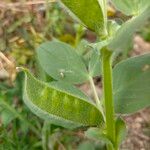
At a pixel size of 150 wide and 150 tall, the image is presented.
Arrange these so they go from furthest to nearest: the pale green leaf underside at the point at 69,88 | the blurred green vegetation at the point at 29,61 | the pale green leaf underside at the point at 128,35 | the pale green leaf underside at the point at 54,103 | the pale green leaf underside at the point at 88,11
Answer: the blurred green vegetation at the point at 29,61, the pale green leaf underside at the point at 69,88, the pale green leaf underside at the point at 54,103, the pale green leaf underside at the point at 88,11, the pale green leaf underside at the point at 128,35

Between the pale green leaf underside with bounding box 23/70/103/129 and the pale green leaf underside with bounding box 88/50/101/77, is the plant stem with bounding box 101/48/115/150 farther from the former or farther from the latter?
the pale green leaf underside with bounding box 88/50/101/77

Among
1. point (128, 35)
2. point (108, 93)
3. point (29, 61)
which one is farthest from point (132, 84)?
point (29, 61)

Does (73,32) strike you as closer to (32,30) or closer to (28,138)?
(32,30)

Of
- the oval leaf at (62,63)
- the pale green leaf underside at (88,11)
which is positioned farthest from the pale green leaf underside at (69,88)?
the pale green leaf underside at (88,11)

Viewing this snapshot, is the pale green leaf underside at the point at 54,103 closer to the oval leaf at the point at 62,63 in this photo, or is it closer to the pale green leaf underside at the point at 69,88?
the pale green leaf underside at the point at 69,88

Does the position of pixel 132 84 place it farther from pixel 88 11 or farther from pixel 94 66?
pixel 88 11

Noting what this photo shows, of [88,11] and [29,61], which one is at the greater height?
[88,11]

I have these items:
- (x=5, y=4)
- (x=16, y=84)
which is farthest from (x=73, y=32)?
(x=16, y=84)
